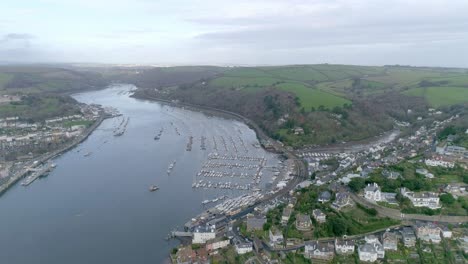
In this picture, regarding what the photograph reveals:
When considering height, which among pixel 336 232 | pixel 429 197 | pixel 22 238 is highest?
pixel 429 197

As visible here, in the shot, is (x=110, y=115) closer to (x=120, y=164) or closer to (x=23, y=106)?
(x=23, y=106)

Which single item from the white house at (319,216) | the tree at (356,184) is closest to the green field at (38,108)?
the white house at (319,216)

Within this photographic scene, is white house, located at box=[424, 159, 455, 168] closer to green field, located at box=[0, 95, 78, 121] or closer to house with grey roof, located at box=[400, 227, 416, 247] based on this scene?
house with grey roof, located at box=[400, 227, 416, 247]

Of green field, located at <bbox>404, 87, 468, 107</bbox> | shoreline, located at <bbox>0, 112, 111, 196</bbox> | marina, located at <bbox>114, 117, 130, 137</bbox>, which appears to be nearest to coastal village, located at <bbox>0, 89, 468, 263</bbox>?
shoreline, located at <bbox>0, 112, 111, 196</bbox>

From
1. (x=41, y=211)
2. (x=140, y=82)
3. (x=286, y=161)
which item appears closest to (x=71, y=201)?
(x=41, y=211)

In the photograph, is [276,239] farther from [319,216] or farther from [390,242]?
[390,242]

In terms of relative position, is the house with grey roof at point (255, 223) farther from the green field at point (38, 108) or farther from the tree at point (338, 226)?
the green field at point (38, 108)

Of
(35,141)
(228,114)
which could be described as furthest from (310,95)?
(35,141)
